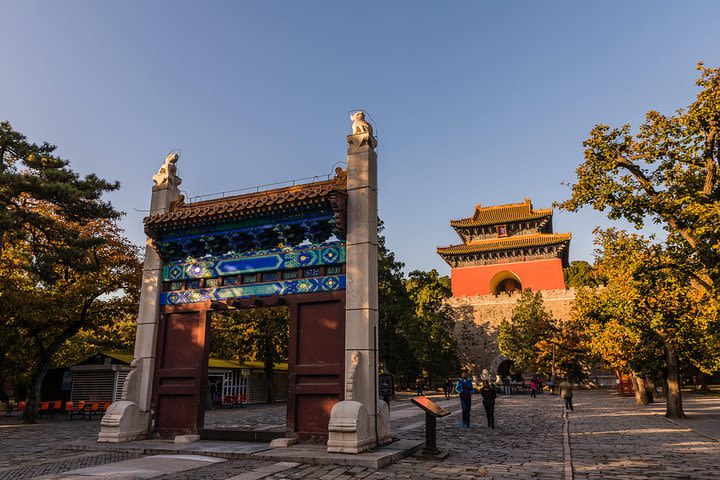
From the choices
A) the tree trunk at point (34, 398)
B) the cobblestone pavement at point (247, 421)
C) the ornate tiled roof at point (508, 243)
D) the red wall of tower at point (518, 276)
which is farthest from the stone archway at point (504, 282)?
the tree trunk at point (34, 398)

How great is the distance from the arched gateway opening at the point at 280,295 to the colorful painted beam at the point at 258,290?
0.02 metres

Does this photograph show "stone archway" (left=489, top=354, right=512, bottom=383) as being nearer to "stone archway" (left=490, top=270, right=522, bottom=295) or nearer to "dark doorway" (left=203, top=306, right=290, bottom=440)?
"stone archway" (left=490, top=270, right=522, bottom=295)

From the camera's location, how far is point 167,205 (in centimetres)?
1261

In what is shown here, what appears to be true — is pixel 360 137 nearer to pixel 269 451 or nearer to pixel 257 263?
pixel 257 263

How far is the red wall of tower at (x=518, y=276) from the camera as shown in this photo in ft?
150

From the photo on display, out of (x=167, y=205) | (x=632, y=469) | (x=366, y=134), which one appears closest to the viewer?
(x=632, y=469)

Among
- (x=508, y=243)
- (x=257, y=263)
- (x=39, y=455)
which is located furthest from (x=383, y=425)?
(x=508, y=243)

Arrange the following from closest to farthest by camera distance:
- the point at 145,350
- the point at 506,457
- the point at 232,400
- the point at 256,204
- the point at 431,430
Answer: the point at 506,457 → the point at 431,430 → the point at 256,204 → the point at 145,350 → the point at 232,400

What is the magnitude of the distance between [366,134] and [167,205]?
223 inches

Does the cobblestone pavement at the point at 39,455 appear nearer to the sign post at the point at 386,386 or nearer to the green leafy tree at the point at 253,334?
the sign post at the point at 386,386

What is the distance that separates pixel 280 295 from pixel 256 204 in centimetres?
211

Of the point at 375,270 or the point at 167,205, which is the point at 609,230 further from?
the point at 167,205

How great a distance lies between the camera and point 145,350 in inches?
459

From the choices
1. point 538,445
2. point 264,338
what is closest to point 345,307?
point 538,445
